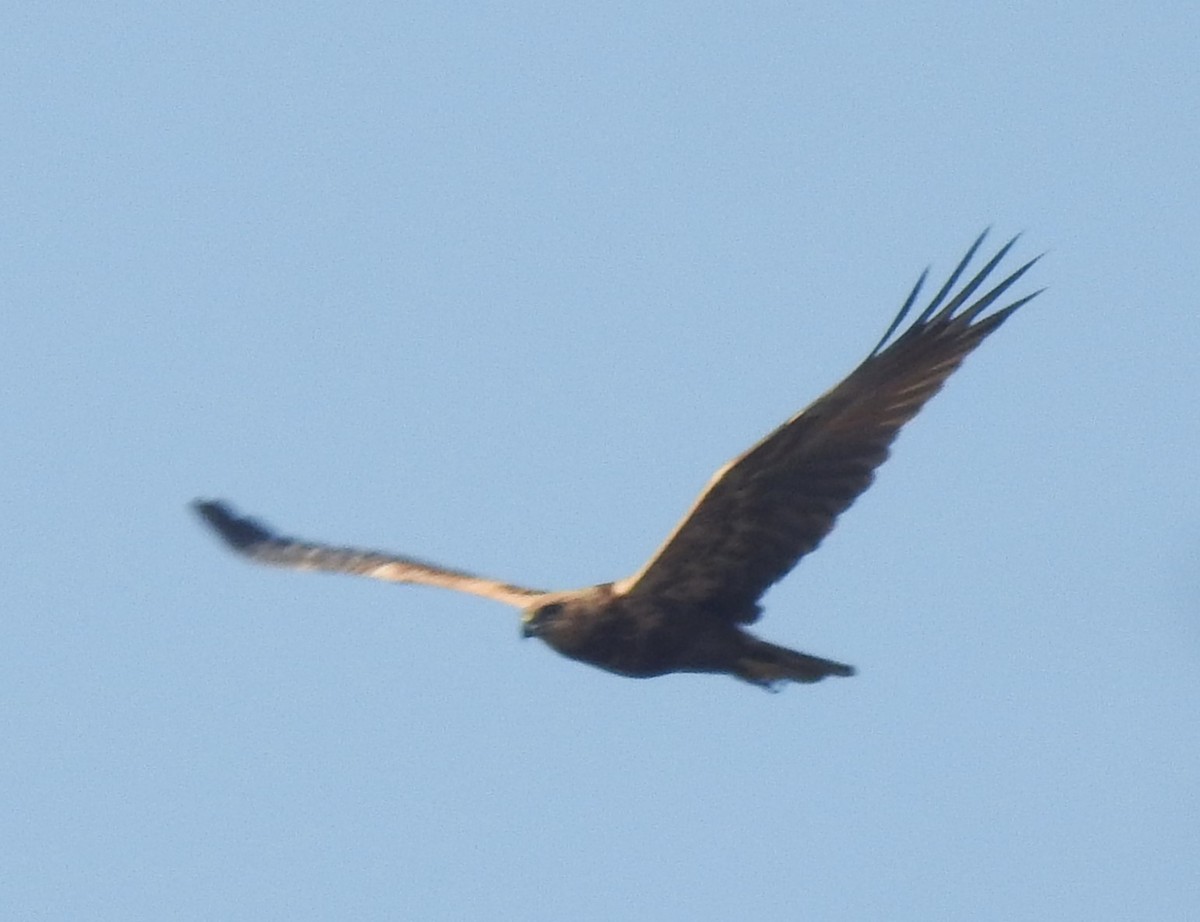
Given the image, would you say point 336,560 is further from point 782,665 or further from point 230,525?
point 782,665

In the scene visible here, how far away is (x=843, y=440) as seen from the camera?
10.7 m

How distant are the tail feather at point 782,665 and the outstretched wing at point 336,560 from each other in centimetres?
113

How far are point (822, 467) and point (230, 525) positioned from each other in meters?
4.69

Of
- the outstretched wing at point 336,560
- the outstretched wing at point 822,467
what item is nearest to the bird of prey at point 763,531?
the outstretched wing at point 822,467

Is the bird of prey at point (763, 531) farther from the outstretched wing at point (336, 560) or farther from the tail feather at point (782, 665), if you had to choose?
the outstretched wing at point (336, 560)

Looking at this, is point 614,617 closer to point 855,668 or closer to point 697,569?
point 697,569

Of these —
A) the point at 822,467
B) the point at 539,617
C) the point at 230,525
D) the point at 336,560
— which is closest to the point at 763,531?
the point at 822,467

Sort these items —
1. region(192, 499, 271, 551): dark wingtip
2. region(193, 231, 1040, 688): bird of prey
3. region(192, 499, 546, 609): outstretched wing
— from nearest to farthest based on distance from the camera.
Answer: region(193, 231, 1040, 688): bird of prey → region(192, 499, 546, 609): outstretched wing → region(192, 499, 271, 551): dark wingtip

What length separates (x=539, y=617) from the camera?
36.0ft

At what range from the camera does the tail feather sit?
11.0 m

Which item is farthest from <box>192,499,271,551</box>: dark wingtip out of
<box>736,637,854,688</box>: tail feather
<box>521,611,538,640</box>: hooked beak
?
<box>736,637,854,688</box>: tail feather

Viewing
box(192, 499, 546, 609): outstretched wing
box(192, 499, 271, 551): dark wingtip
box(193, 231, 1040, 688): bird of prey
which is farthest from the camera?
box(192, 499, 271, 551): dark wingtip

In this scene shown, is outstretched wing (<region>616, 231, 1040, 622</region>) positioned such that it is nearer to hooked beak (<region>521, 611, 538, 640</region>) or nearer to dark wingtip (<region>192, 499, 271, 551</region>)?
hooked beak (<region>521, 611, 538, 640</region>)

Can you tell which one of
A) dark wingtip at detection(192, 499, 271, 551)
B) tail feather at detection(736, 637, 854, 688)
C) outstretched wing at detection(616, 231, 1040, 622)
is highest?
dark wingtip at detection(192, 499, 271, 551)
